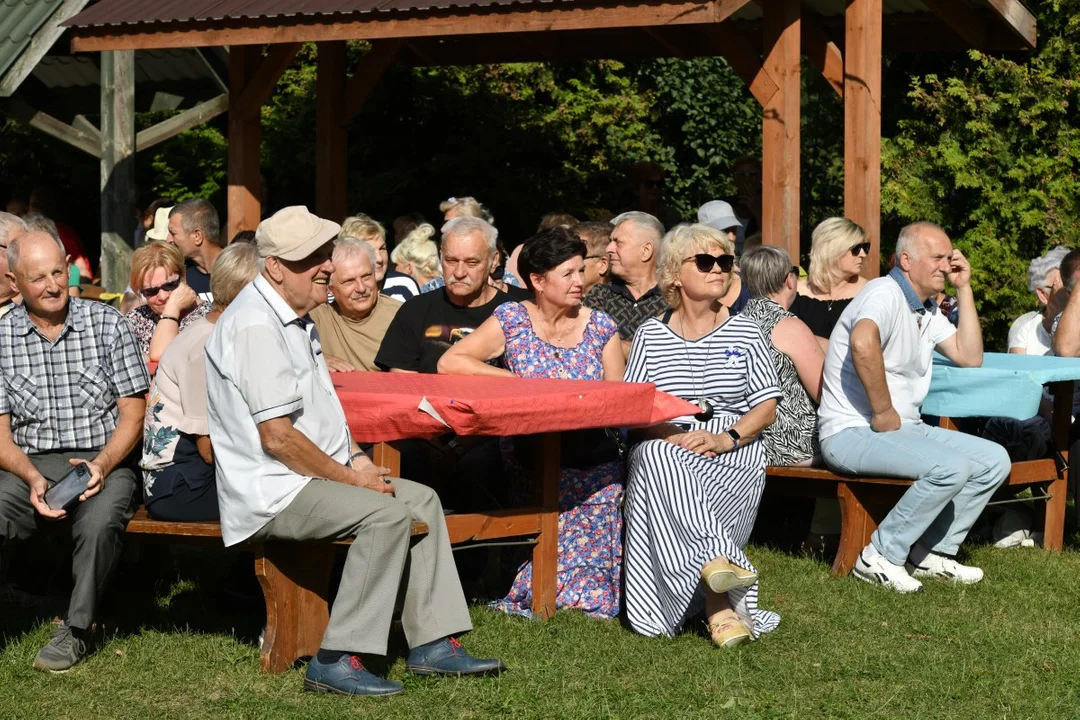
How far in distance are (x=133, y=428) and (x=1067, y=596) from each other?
3987 millimetres

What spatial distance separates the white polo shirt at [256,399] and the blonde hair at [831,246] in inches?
140

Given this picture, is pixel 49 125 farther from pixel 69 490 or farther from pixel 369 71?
pixel 69 490

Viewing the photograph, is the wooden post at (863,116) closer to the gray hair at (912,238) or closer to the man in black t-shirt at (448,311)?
the gray hair at (912,238)

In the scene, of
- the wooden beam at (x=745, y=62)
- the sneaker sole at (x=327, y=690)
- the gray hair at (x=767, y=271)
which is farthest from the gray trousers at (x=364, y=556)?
the wooden beam at (x=745, y=62)

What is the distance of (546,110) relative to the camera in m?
17.0

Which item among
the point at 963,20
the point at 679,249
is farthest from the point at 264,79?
the point at 679,249

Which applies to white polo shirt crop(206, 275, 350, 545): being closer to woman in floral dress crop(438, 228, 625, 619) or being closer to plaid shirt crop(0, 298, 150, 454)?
plaid shirt crop(0, 298, 150, 454)

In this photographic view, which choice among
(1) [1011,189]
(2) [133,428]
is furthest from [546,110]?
(2) [133,428]

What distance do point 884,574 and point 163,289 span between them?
3.44 meters

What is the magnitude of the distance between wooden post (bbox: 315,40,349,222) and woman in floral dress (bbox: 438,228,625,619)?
5.85 metres

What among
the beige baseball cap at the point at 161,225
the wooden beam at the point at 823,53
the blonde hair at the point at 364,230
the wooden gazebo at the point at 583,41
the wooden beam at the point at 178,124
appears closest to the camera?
the blonde hair at the point at 364,230

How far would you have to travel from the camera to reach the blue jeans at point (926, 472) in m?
6.61

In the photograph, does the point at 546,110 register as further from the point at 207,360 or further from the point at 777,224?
the point at 207,360

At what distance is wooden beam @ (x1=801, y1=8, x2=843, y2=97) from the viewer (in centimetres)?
1105
